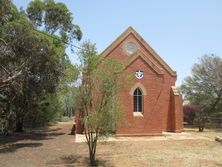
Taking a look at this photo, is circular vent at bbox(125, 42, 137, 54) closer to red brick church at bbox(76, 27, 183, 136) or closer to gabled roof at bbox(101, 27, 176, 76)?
gabled roof at bbox(101, 27, 176, 76)

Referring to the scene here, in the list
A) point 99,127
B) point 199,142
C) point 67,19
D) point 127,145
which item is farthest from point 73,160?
point 67,19

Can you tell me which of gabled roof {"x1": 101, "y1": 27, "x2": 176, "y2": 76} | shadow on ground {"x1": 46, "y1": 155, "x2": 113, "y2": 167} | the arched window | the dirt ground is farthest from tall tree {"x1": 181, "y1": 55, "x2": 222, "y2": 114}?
shadow on ground {"x1": 46, "y1": 155, "x2": 113, "y2": 167}

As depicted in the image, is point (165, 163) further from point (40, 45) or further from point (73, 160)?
point (40, 45)

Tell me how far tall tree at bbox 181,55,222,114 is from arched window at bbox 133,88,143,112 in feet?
51.0

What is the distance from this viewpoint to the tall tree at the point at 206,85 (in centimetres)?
4216

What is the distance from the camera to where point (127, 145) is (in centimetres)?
2261

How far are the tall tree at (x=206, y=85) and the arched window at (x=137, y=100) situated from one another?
15.6 m

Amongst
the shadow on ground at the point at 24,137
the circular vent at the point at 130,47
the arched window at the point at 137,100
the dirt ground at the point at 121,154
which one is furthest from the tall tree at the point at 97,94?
the circular vent at the point at 130,47

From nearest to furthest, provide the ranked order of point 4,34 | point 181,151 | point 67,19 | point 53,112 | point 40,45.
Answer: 1. point 181,151
2. point 4,34
3. point 40,45
4. point 67,19
5. point 53,112

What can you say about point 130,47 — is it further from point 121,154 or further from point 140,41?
point 121,154

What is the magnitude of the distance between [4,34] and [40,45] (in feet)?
8.28

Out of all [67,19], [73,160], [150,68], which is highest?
[67,19]

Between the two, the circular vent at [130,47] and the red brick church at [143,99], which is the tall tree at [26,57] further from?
the circular vent at [130,47]

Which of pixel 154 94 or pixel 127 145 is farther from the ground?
pixel 154 94
